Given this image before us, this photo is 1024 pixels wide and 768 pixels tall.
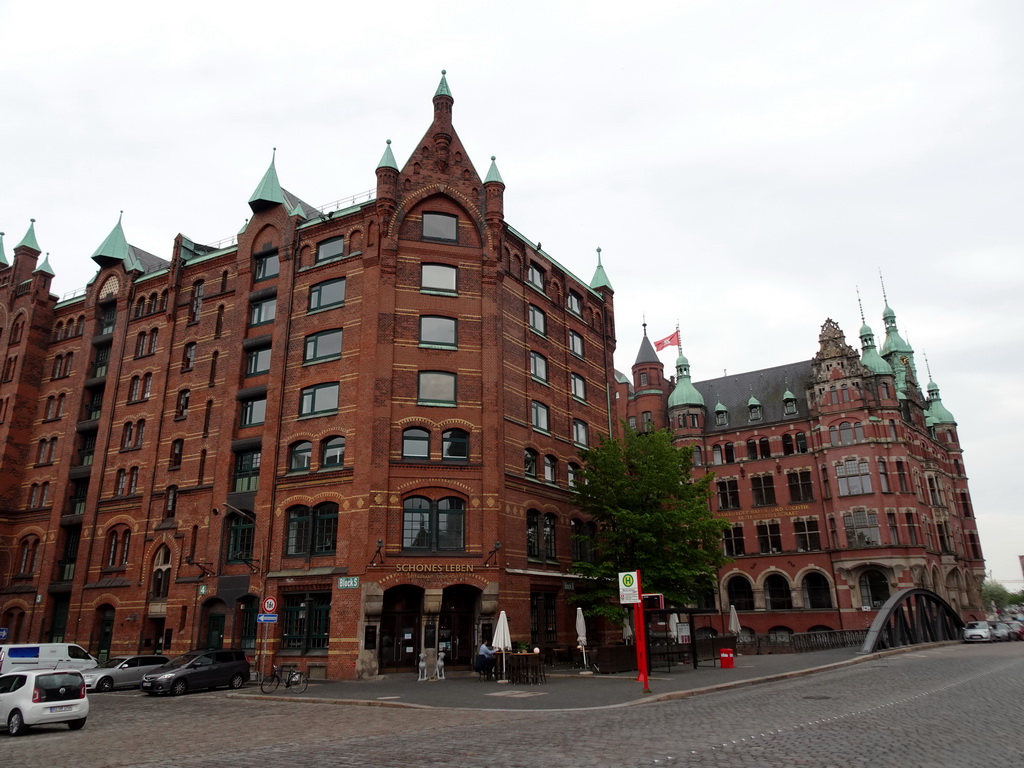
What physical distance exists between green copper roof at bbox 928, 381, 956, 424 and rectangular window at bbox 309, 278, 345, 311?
6949 centimetres

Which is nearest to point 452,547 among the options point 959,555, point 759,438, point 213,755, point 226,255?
point 213,755

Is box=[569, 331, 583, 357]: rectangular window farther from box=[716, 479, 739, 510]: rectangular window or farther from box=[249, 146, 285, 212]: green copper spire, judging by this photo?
box=[716, 479, 739, 510]: rectangular window

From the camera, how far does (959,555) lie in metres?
71.5

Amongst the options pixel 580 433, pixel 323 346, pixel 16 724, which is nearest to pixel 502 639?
pixel 16 724

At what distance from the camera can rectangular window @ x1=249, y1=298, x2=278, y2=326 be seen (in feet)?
131

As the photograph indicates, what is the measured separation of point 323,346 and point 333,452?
5.69m

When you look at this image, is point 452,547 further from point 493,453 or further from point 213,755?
point 213,755

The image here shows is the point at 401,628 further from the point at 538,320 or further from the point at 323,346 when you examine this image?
the point at 538,320

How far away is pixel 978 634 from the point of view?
166ft

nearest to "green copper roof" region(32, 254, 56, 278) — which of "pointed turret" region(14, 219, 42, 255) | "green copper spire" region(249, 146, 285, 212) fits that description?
"pointed turret" region(14, 219, 42, 255)

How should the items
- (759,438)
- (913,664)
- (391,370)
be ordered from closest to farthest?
1. (913,664)
2. (391,370)
3. (759,438)

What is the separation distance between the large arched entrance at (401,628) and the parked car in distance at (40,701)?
1393 centimetres

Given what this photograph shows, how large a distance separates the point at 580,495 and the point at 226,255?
80.3ft

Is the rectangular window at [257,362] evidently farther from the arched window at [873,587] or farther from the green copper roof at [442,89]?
the arched window at [873,587]
